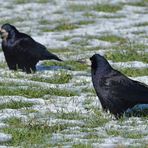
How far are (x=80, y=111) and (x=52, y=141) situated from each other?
5.07 ft

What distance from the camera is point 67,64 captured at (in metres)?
12.5

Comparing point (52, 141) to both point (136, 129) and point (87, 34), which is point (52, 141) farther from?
point (87, 34)

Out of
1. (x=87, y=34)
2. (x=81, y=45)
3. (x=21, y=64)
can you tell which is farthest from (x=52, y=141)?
(x=87, y=34)

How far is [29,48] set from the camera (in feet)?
39.8

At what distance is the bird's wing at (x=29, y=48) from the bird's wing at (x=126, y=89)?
3.59m

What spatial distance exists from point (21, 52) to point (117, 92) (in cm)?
387

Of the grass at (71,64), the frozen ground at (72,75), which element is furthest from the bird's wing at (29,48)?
the grass at (71,64)

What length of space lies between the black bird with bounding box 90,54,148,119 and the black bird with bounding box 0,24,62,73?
3.26 metres

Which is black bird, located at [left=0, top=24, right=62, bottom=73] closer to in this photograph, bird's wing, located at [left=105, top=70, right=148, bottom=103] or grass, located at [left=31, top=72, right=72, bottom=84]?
grass, located at [left=31, top=72, right=72, bottom=84]

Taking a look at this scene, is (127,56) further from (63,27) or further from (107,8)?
(107,8)

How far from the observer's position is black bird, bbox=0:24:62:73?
39.0 feet

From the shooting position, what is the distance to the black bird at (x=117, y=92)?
27.7 ft

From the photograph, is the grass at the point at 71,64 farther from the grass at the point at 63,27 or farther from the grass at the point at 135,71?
the grass at the point at 63,27

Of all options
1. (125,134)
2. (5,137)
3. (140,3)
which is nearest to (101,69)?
(125,134)
